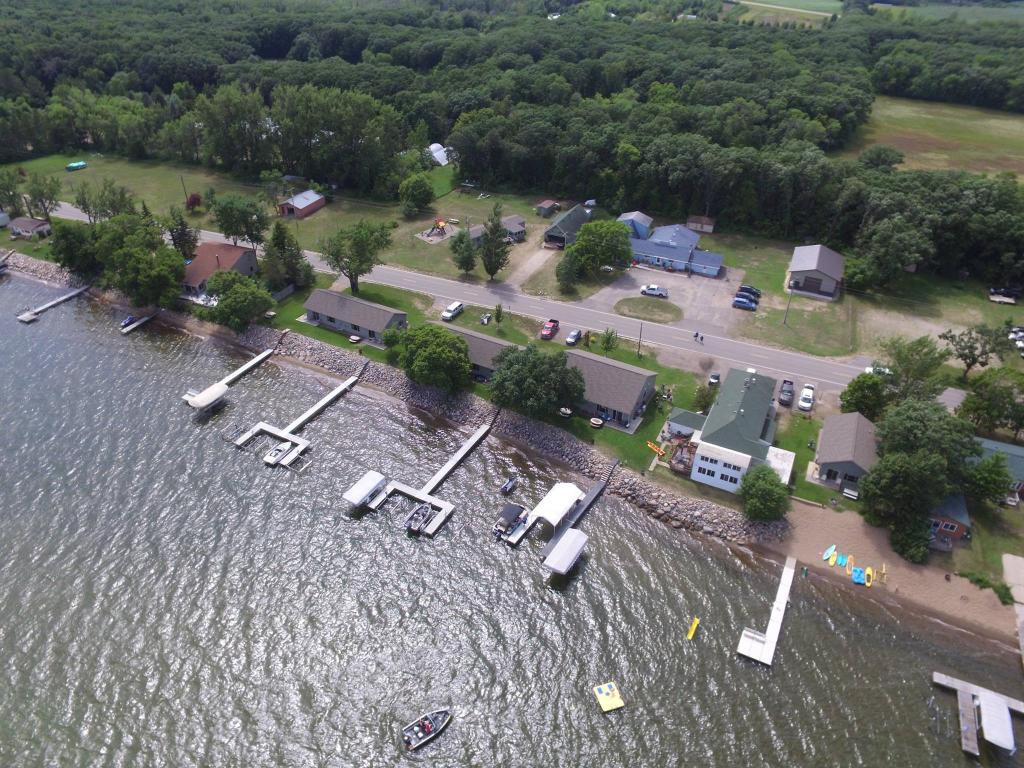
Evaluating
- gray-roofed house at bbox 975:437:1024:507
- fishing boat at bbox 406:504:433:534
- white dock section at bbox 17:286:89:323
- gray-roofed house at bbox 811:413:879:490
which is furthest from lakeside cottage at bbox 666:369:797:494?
white dock section at bbox 17:286:89:323

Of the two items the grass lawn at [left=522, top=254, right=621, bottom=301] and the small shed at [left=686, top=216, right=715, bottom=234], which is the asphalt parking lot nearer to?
the grass lawn at [left=522, top=254, right=621, bottom=301]

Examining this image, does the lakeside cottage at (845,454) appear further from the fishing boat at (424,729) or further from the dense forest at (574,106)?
the fishing boat at (424,729)

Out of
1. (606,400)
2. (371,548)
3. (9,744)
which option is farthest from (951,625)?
(9,744)

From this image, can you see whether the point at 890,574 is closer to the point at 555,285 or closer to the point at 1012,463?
the point at 1012,463

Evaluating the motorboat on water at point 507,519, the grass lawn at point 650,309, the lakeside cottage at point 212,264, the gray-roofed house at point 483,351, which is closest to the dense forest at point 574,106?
the grass lawn at point 650,309

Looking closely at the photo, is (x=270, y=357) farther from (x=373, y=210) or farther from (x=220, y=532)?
(x=373, y=210)

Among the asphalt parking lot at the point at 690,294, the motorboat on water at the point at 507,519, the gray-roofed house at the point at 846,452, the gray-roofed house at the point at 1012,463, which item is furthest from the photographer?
the asphalt parking lot at the point at 690,294

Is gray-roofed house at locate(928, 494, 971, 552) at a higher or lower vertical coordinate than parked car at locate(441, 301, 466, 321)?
lower
